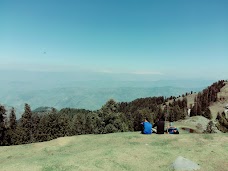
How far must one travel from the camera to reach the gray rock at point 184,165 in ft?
69.7

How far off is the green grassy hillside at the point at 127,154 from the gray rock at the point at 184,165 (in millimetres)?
649

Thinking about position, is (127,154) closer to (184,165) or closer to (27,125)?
(184,165)

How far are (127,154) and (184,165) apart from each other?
6.27 metres

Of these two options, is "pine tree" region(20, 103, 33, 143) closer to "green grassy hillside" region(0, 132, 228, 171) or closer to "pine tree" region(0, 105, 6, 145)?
"pine tree" region(0, 105, 6, 145)

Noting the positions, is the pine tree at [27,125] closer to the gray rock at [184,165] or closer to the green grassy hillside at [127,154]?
the green grassy hillside at [127,154]

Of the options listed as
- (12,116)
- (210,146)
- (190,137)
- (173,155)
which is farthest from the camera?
(12,116)

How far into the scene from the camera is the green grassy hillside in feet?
74.0

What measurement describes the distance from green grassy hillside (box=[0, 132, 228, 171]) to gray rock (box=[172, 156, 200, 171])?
2.13 feet

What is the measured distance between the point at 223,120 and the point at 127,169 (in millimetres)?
41991

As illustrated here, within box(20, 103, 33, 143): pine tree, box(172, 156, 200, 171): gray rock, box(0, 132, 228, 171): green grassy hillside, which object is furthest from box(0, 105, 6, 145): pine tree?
box(172, 156, 200, 171): gray rock

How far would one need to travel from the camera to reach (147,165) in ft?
74.8

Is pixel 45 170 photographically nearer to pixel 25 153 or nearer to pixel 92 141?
Answer: pixel 25 153

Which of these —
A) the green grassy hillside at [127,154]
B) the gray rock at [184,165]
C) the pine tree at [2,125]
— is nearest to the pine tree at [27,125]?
the pine tree at [2,125]

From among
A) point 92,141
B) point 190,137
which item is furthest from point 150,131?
point 92,141
